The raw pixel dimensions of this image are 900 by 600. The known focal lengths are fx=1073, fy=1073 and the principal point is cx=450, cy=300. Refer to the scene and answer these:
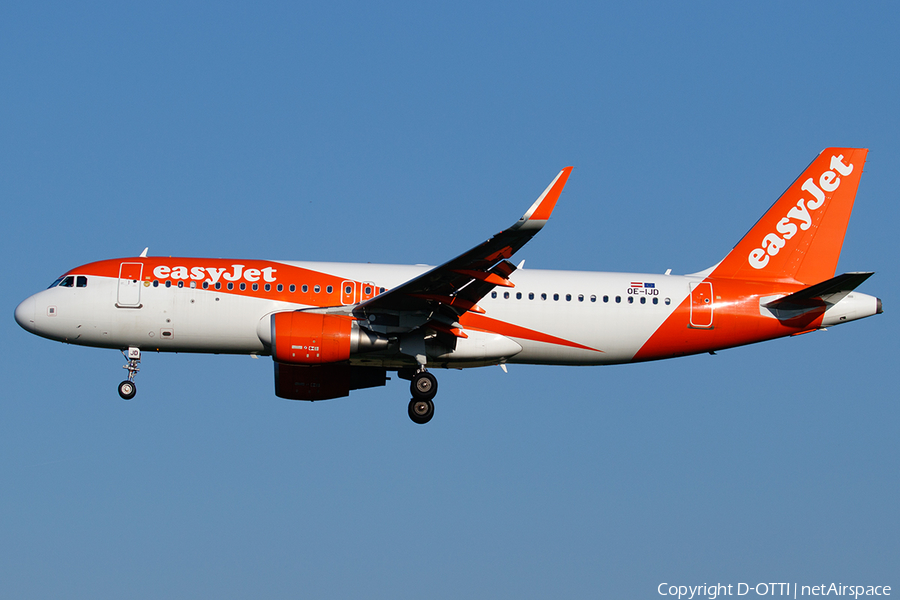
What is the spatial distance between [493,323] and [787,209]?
34.8ft

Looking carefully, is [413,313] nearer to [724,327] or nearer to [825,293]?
[724,327]

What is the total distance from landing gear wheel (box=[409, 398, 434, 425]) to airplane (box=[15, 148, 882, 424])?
42mm

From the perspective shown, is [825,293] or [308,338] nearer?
[308,338]

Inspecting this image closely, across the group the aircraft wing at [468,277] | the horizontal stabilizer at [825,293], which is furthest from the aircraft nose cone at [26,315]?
the horizontal stabilizer at [825,293]

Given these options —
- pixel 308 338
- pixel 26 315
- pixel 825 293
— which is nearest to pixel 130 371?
pixel 26 315

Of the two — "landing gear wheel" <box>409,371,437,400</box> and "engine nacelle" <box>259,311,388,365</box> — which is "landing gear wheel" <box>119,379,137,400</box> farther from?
"landing gear wheel" <box>409,371,437,400</box>

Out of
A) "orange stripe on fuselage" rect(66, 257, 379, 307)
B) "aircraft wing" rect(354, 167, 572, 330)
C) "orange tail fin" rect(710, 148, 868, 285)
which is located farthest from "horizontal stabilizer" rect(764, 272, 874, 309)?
"orange stripe on fuselage" rect(66, 257, 379, 307)

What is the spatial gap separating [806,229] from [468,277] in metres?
12.2

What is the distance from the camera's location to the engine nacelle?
29.0 metres

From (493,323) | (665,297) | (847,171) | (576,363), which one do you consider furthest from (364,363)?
(847,171)

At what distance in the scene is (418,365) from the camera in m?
31.4

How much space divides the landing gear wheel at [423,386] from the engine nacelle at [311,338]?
2393 millimetres

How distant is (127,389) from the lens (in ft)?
104

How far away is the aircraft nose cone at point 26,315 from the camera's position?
3153cm
